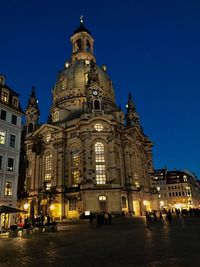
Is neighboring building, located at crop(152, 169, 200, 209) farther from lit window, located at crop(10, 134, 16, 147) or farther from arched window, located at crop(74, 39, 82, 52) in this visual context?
lit window, located at crop(10, 134, 16, 147)

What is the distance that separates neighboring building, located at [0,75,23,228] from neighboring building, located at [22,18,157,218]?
80.7ft

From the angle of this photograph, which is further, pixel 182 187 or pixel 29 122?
pixel 182 187

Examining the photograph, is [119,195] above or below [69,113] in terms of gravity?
below

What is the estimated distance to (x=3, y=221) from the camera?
110 feet

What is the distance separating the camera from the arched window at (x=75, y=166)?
209 ft

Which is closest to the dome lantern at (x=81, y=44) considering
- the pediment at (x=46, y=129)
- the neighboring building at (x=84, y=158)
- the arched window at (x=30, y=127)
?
the neighboring building at (x=84, y=158)

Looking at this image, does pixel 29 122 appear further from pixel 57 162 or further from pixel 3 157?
pixel 3 157

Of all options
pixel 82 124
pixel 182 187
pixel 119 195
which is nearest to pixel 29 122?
pixel 82 124

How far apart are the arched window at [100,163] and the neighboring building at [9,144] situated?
2736 cm

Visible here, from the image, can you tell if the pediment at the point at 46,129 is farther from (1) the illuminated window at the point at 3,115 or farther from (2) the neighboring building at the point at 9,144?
(1) the illuminated window at the point at 3,115

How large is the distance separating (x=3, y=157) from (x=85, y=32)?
266 ft

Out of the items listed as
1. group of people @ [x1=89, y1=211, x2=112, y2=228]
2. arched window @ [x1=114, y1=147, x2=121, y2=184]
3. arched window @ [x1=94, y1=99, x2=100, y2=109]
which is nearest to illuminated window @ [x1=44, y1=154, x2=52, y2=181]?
arched window @ [x1=114, y1=147, x2=121, y2=184]

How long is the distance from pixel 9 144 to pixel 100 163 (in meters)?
29.6

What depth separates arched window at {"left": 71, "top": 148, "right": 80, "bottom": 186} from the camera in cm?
6357
